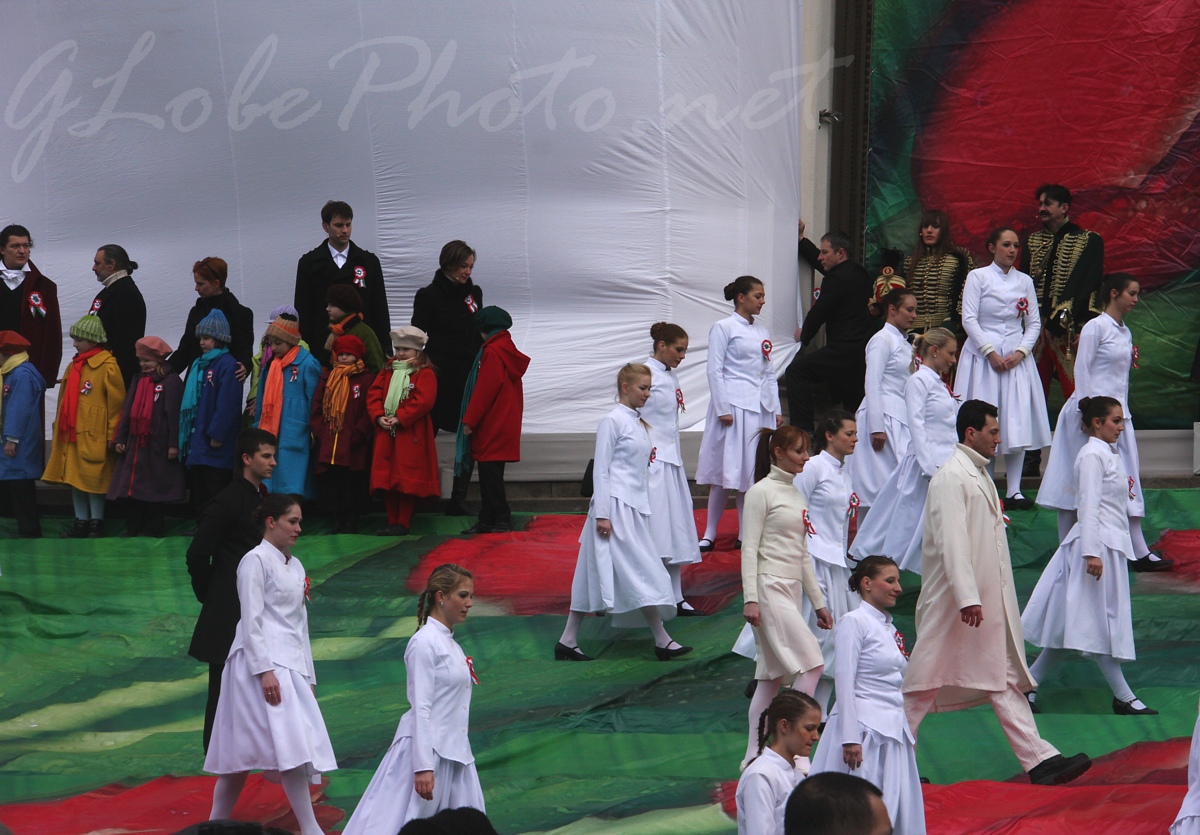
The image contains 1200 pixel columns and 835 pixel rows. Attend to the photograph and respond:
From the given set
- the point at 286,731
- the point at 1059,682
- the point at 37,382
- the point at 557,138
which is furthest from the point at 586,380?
the point at 286,731

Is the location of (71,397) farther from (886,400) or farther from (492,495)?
(886,400)

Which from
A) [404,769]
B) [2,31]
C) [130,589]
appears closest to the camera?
[404,769]

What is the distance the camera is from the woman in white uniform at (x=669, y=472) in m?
9.42

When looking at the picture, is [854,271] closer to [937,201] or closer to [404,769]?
[937,201]

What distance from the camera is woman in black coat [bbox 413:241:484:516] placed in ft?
39.5

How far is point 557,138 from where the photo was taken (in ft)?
45.0

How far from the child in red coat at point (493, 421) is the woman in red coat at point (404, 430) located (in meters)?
0.27

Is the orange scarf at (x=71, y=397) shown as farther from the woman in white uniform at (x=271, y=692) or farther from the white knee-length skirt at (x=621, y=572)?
the woman in white uniform at (x=271, y=692)

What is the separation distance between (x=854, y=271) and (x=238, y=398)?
184 inches

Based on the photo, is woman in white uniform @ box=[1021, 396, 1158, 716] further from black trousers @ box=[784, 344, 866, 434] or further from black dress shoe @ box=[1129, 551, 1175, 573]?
black trousers @ box=[784, 344, 866, 434]

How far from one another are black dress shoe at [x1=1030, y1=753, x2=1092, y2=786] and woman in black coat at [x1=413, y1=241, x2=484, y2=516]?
231 inches

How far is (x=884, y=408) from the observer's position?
1048 cm

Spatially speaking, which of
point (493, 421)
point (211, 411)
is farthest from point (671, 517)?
point (211, 411)

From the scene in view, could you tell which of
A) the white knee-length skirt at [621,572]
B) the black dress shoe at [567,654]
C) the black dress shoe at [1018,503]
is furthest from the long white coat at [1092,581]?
the black dress shoe at [1018,503]
